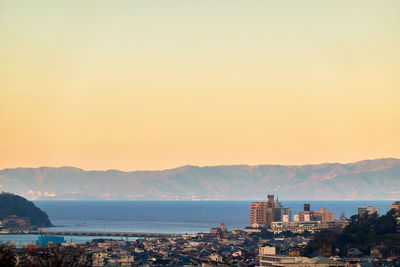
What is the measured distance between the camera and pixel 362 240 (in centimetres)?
7319

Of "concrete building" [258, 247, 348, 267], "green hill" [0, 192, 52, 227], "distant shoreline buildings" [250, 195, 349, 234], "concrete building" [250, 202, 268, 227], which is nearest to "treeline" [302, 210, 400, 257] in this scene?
"concrete building" [258, 247, 348, 267]

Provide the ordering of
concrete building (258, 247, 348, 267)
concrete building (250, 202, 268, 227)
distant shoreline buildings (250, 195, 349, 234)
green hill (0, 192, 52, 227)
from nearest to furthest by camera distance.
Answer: concrete building (258, 247, 348, 267) < distant shoreline buildings (250, 195, 349, 234) < concrete building (250, 202, 268, 227) < green hill (0, 192, 52, 227)

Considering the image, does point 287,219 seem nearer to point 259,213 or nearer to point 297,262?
point 259,213

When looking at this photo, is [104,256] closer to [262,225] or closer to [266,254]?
[266,254]

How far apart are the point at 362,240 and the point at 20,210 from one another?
118129 millimetres

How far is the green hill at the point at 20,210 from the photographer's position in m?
176

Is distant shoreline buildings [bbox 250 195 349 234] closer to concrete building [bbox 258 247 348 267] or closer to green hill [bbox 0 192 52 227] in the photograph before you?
concrete building [bbox 258 247 348 267]

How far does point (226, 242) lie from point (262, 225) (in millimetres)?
32545

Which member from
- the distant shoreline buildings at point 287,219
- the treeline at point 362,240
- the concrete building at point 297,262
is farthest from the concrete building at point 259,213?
the concrete building at point 297,262

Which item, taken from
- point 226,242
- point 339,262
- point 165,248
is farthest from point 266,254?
point 226,242

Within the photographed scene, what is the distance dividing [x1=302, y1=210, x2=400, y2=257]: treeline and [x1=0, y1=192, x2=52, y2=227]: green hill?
106 m

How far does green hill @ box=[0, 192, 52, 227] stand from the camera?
175875 mm

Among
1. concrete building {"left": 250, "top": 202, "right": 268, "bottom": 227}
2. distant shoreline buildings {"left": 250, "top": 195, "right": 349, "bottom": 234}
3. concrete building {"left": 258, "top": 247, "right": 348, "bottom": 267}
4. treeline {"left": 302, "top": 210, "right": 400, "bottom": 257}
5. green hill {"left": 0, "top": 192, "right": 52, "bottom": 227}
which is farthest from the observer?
green hill {"left": 0, "top": 192, "right": 52, "bottom": 227}

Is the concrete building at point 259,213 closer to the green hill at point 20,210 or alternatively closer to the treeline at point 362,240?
the green hill at point 20,210
